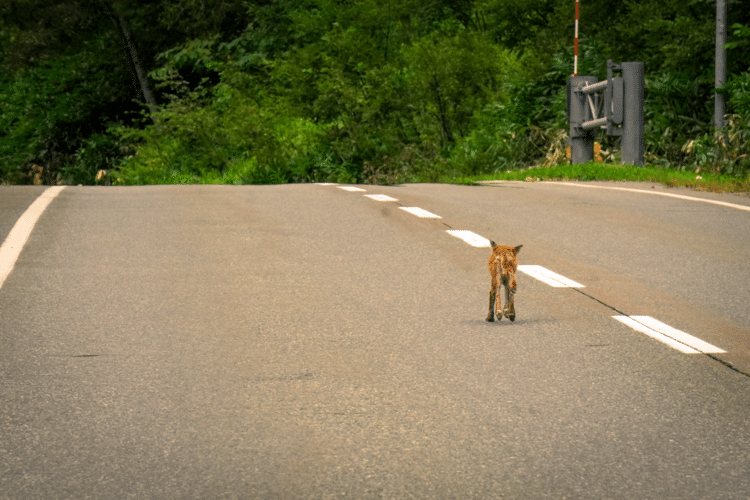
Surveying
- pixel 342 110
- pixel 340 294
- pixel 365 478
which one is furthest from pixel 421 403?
pixel 342 110

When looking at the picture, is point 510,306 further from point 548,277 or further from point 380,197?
point 380,197

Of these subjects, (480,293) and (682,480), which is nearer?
(682,480)

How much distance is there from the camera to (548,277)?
802cm

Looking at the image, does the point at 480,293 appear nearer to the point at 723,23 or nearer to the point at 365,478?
the point at 365,478

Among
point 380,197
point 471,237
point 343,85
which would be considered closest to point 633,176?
point 380,197

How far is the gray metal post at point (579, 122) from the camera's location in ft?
71.4

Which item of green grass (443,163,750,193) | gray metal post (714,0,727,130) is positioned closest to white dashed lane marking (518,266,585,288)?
green grass (443,163,750,193)

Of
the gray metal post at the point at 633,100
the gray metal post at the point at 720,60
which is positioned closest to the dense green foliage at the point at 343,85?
the gray metal post at the point at 720,60

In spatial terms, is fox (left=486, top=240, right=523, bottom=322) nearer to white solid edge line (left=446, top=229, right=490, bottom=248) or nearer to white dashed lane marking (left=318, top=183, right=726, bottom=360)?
white dashed lane marking (left=318, top=183, right=726, bottom=360)

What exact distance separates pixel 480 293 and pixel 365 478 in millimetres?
3649

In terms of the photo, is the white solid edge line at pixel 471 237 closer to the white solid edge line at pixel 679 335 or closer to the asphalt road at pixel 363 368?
the asphalt road at pixel 363 368

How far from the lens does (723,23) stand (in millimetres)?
20188

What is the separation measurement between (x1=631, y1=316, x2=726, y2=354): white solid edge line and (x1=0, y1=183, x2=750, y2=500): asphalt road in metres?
0.10

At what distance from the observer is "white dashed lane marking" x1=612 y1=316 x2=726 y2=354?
5.81 meters
